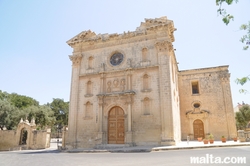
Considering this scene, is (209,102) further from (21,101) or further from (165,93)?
(21,101)

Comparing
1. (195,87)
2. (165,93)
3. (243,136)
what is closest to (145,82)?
(165,93)

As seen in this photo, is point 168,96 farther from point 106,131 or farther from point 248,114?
point 248,114

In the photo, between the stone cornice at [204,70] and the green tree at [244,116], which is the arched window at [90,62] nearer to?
the stone cornice at [204,70]

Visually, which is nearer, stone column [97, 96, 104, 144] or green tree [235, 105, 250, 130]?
stone column [97, 96, 104, 144]

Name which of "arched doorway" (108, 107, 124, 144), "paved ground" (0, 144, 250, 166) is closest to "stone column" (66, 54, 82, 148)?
"arched doorway" (108, 107, 124, 144)

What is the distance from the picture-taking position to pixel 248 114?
138ft

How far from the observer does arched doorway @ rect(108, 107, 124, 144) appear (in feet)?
63.1

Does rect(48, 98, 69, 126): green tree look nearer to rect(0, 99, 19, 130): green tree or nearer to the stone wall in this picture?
rect(0, 99, 19, 130): green tree

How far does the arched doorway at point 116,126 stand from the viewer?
63.1 feet

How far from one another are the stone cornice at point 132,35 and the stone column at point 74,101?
2.05 m

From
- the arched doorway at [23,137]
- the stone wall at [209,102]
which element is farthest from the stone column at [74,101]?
the stone wall at [209,102]

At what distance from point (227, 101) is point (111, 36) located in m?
17.6

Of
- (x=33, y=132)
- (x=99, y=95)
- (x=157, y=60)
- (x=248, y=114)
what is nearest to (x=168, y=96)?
(x=157, y=60)

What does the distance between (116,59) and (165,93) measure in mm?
6925
